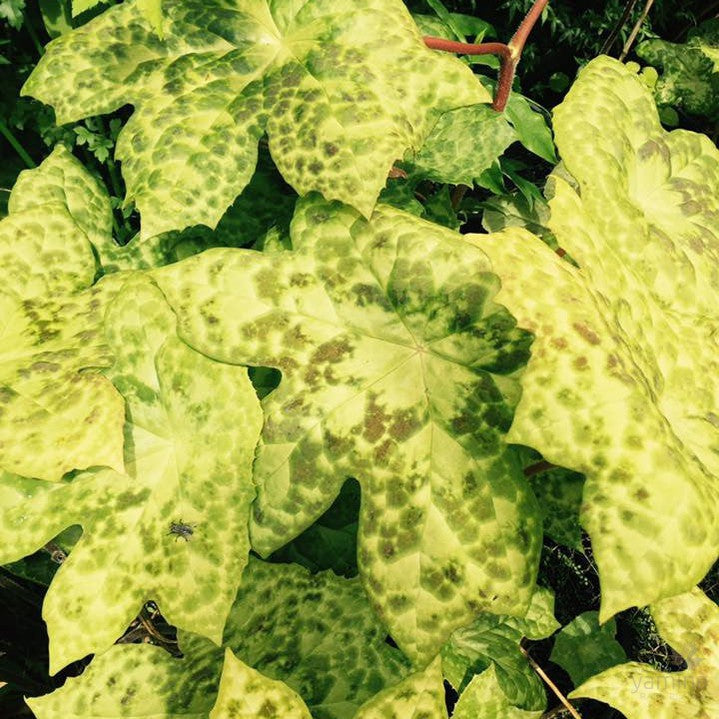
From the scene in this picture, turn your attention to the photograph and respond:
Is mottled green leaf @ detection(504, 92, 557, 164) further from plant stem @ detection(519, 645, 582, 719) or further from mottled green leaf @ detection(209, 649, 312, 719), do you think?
mottled green leaf @ detection(209, 649, 312, 719)

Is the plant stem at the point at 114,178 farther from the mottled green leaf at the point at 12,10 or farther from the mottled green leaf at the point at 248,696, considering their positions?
the mottled green leaf at the point at 248,696

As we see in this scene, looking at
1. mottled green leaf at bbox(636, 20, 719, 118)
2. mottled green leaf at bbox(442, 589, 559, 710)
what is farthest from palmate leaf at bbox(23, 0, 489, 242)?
mottled green leaf at bbox(636, 20, 719, 118)

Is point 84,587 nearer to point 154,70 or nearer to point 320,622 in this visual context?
point 320,622

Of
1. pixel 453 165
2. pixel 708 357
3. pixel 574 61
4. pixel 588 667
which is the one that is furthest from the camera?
pixel 574 61

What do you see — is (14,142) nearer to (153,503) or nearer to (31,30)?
(31,30)

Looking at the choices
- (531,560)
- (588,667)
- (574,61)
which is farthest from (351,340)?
(574,61)

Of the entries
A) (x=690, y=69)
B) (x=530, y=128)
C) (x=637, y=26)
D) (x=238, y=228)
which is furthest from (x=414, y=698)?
(x=690, y=69)
